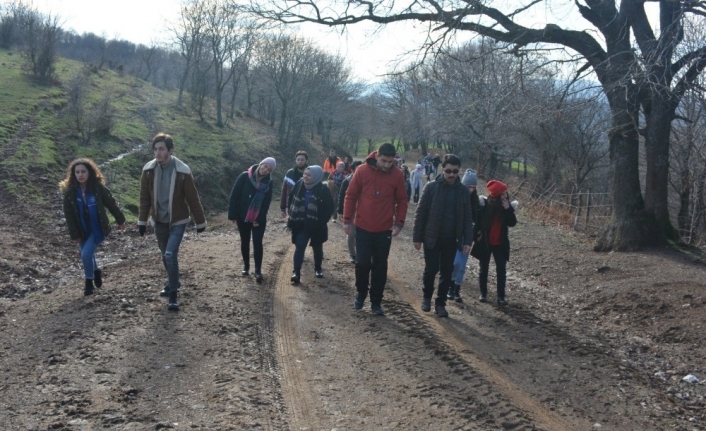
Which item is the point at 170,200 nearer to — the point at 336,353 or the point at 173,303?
the point at 173,303

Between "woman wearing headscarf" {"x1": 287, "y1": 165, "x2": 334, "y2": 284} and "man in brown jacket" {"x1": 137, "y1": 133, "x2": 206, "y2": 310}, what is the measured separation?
2100mm

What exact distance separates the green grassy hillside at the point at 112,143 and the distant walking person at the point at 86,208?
8.29 meters

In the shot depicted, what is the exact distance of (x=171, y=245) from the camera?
7.23 metres

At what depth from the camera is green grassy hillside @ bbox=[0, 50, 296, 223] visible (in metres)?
17.6

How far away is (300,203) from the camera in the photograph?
9227mm

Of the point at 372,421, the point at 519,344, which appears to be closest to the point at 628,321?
the point at 519,344

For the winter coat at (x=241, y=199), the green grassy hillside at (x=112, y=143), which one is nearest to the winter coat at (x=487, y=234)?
the winter coat at (x=241, y=199)

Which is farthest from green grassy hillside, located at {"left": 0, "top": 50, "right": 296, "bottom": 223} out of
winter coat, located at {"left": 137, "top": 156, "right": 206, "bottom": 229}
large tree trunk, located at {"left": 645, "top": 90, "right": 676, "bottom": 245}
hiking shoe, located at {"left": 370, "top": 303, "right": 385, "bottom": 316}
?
large tree trunk, located at {"left": 645, "top": 90, "right": 676, "bottom": 245}

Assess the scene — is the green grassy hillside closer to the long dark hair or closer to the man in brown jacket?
the long dark hair

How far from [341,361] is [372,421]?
4.39 feet

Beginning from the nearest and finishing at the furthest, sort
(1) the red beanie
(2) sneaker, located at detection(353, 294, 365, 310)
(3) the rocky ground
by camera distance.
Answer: (3) the rocky ground < (2) sneaker, located at detection(353, 294, 365, 310) < (1) the red beanie

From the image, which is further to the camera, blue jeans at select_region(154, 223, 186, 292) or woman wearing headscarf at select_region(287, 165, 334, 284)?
woman wearing headscarf at select_region(287, 165, 334, 284)

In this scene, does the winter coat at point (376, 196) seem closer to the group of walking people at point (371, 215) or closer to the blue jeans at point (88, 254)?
the group of walking people at point (371, 215)

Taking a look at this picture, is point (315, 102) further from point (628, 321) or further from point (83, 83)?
point (628, 321)
